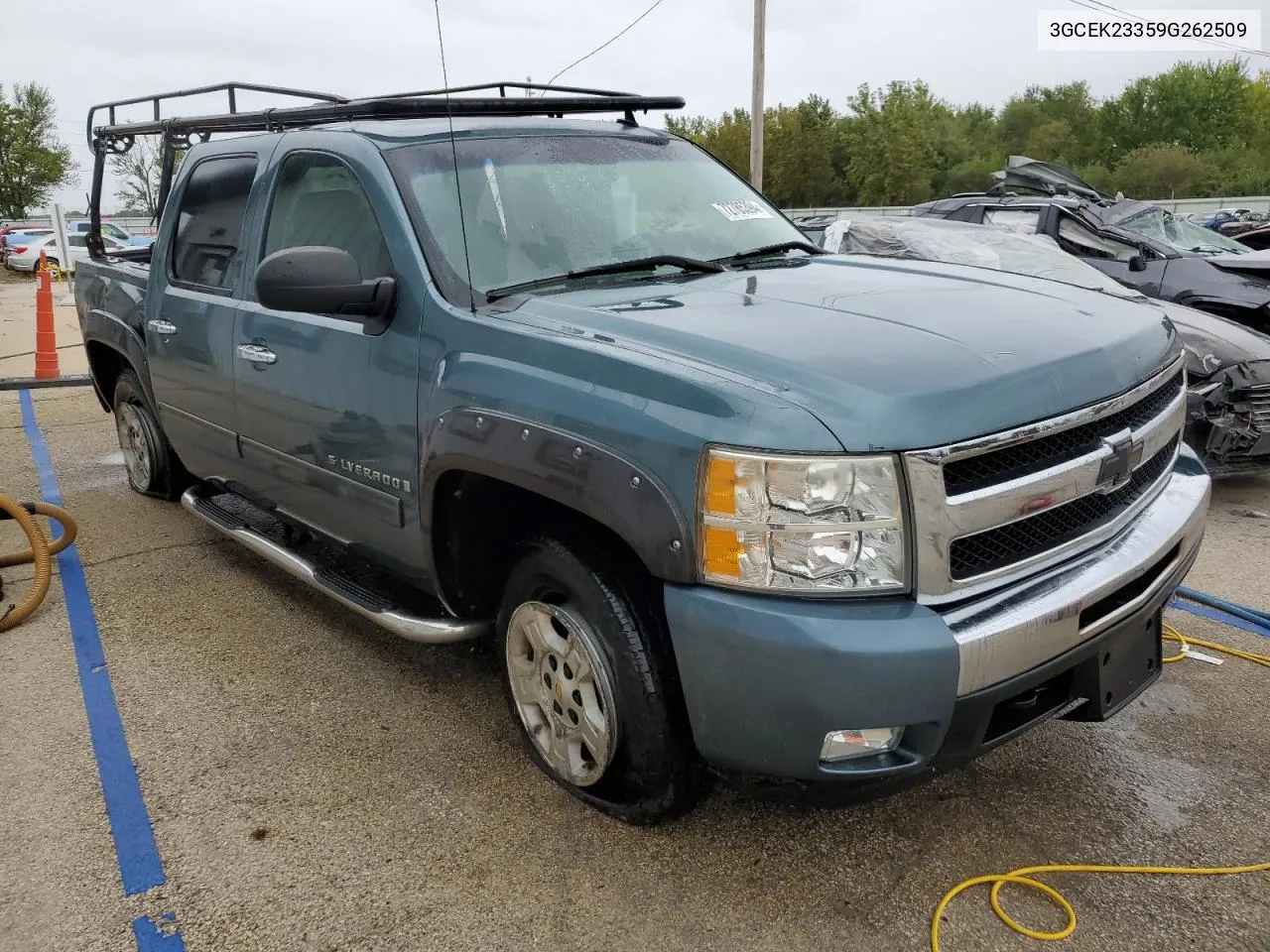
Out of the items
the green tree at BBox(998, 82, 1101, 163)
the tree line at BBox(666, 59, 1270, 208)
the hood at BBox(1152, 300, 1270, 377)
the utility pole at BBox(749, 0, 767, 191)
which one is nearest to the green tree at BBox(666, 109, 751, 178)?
the tree line at BBox(666, 59, 1270, 208)

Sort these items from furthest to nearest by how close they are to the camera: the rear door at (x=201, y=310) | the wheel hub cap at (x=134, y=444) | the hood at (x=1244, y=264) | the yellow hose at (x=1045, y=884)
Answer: the hood at (x=1244, y=264)
the wheel hub cap at (x=134, y=444)
the rear door at (x=201, y=310)
the yellow hose at (x=1045, y=884)

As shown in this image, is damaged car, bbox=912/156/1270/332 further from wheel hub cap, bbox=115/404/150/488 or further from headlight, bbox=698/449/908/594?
wheel hub cap, bbox=115/404/150/488

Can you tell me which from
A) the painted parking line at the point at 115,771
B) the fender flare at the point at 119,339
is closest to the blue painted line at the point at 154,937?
the painted parking line at the point at 115,771

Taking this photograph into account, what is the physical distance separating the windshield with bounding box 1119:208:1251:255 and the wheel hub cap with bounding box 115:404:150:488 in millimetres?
7782

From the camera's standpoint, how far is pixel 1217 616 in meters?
4.27

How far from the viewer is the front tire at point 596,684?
2.49 metres

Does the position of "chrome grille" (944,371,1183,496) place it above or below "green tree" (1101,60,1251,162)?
below

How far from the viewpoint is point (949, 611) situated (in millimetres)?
2205

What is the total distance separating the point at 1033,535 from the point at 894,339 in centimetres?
56

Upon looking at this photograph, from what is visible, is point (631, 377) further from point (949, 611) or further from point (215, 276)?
point (215, 276)

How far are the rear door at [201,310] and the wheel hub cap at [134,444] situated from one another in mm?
905

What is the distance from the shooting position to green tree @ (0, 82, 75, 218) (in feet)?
175

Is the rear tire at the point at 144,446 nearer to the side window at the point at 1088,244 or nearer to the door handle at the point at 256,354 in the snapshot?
the door handle at the point at 256,354

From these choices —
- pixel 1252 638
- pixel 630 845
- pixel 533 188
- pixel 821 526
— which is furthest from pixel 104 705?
pixel 1252 638
